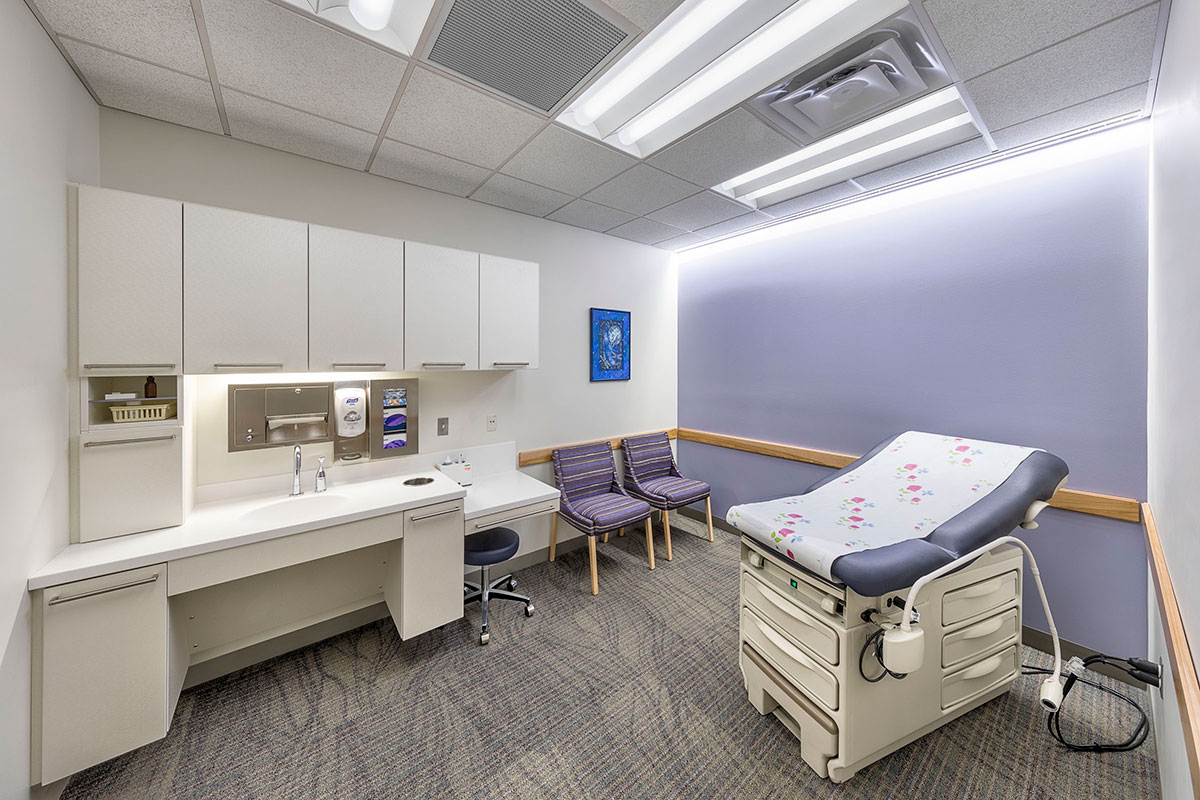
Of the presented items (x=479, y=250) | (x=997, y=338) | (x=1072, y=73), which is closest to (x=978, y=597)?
(x=997, y=338)

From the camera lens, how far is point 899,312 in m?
2.86

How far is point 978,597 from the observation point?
5.88ft

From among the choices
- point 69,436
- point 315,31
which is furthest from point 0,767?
point 315,31

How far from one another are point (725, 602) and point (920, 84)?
2941 mm

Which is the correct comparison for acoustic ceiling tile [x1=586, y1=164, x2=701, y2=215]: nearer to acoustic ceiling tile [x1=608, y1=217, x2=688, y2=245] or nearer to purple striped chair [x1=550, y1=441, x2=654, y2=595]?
acoustic ceiling tile [x1=608, y1=217, x2=688, y2=245]

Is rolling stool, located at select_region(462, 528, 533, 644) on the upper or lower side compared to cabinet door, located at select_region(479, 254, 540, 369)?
lower

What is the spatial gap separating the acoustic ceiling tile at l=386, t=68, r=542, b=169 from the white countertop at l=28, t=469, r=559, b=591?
1864mm

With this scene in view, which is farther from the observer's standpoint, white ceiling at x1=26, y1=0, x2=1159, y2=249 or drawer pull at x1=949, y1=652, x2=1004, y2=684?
drawer pull at x1=949, y1=652, x2=1004, y2=684

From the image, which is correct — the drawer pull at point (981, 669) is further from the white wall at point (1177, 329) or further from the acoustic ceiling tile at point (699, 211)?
the acoustic ceiling tile at point (699, 211)

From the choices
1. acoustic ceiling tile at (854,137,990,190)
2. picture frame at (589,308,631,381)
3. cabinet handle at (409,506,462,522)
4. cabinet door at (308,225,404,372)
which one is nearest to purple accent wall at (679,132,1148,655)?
acoustic ceiling tile at (854,137,990,190)

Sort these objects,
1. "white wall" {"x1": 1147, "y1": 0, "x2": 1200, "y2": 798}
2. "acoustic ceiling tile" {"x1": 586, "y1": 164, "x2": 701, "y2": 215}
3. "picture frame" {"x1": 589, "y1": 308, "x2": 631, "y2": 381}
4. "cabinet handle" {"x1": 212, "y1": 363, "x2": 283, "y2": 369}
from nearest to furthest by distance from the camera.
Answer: "white wall" {"x1": 1147, "y1": 0, "x2": 1200, "y2": 798} → "cabinet handle" {"x1": 212, "y1": 363, "x2": 283, "y2": 369} → "acoustic ceiling tile" {"x1": 586, "y1": 164, "x2": 701, "y2": 215} → "picture frame" {"x1": 589, "y1": 308, "x2": 631, "y2": 381}

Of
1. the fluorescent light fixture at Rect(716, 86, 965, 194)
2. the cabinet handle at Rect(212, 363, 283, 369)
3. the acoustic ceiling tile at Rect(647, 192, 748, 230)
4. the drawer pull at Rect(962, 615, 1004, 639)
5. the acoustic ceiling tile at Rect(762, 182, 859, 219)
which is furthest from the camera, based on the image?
the acoustic ceiling tile at Rect(647, 192, 748, 230)

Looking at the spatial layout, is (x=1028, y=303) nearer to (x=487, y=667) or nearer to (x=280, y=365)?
(x=487, y=667)

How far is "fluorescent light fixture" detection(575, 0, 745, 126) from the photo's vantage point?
1.57 metres
